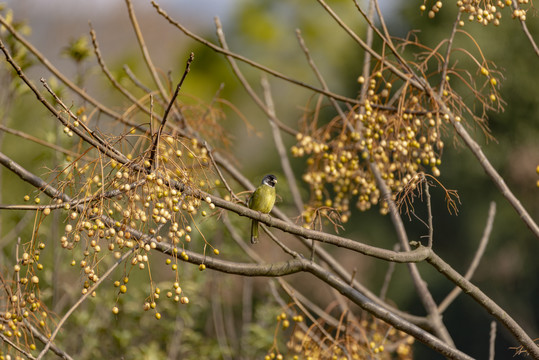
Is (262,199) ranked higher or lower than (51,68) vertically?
lower

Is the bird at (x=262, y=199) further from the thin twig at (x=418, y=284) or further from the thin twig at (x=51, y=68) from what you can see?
the thin twig at (x=51, y=68)

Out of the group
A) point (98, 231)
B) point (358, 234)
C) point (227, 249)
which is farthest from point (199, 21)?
point (98, 231)

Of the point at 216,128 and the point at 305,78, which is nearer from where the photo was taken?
the point at 216,128

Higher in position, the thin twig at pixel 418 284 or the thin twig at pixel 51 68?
the thin twig at pixel 51 68

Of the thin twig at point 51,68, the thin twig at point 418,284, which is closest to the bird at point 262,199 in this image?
the thin twig at point 418,284

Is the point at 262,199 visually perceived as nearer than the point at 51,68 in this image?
No

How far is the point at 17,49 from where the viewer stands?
400 centimetres

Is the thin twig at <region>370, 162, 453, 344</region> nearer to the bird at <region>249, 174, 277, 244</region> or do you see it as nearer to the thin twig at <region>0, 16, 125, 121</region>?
the bird at <region>249, 174, 277, 244</region>

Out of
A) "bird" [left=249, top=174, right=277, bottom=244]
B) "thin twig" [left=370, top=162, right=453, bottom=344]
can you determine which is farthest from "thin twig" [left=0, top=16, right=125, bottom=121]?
"thin twig" [left=370, top=162, right=453, bottom=344]

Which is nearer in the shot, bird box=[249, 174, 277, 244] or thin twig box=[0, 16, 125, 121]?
thin twig box=[0, 16, 125, 121]

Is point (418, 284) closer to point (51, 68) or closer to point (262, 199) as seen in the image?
point (262, 199)

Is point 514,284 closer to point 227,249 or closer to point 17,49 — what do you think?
point 227,249

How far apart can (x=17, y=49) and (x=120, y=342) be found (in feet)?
7.18

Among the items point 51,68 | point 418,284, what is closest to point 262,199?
point 418,284
